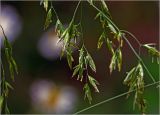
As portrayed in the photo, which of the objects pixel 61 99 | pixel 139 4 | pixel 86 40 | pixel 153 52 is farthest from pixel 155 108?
pixel 153 52

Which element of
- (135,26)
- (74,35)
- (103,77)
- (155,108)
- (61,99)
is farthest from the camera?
(135,26)

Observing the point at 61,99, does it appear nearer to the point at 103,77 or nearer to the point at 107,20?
the point at 103,77

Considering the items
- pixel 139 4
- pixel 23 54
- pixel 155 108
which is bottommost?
pixel 155 108

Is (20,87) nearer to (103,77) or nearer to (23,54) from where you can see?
(23,54)

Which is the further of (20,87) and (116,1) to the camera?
(116,1)

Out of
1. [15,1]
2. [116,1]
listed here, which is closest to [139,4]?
[116,1]

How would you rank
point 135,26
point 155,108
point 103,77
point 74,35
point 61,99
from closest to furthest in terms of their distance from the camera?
point 74,35 → point 155,108 → point 61,99 → point 103,77 → point 135,26

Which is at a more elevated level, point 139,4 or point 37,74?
point 139,4
